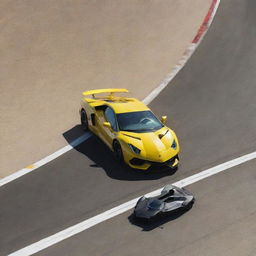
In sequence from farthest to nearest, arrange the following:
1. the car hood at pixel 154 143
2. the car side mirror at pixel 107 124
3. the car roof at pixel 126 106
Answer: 1. the car roof at pixel 126 106
2. the car side mirror at pixel 107 124
3. the car hood at pixel 154 143

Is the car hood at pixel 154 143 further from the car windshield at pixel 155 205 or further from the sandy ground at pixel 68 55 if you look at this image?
the sandy ground at pixel 68 55

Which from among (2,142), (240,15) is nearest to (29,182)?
(2,142)

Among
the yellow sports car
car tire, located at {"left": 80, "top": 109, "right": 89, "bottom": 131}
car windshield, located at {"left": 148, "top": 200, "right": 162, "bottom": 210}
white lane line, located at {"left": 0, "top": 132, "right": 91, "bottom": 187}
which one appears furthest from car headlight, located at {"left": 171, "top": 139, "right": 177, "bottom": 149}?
car tire, located at {"left": 80, "top": 109, "right": 89, "bottom": 131}

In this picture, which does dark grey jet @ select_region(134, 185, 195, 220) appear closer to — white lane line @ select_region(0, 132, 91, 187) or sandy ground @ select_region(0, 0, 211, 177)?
white lane line @ select_region(0, 132, 91, 187)

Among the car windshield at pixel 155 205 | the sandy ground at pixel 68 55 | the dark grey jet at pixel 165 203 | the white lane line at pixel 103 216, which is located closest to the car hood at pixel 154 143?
the white lane line at pixel 103 216

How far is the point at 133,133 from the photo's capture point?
13.8 metres

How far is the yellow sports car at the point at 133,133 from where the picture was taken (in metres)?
13.3

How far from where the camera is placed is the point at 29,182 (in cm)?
1342

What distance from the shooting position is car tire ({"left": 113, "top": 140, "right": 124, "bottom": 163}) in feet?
45.1

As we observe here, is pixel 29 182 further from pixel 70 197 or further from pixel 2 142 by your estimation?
pixel 2 142

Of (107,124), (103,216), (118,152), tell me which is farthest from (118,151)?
(103,216)

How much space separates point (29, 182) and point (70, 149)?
6.32 ft

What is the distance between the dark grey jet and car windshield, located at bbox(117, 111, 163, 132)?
2.40m

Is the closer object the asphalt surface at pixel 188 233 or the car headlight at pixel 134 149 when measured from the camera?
the asphalt surface at pixel 188 233
